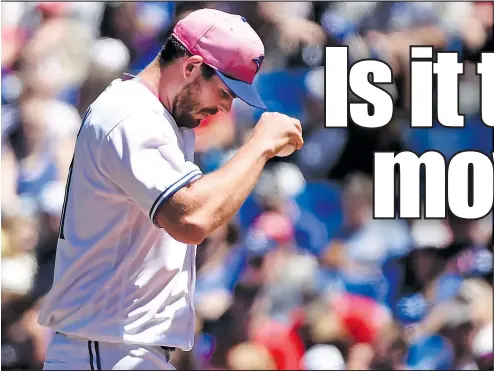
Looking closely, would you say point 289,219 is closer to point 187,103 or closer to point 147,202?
point 187,103

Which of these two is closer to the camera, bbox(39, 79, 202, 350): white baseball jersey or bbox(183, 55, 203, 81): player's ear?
bbox(39, 79, 202, 350): white baseball jersey

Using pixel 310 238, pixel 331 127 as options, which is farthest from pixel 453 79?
pixel 310 238

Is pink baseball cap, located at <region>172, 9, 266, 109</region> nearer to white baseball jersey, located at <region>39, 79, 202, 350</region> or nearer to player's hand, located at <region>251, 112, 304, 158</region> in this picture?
player's hand, located at <region>251, 112, 304, 158</region>

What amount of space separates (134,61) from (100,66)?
0.50 ft

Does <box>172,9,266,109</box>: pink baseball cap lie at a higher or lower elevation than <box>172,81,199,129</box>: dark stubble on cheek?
higher

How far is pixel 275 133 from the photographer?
2.15 metres

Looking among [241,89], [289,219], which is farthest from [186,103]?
[289,219]

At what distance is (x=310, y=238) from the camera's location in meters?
→ 4.41

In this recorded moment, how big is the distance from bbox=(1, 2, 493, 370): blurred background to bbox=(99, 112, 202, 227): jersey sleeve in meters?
2.32

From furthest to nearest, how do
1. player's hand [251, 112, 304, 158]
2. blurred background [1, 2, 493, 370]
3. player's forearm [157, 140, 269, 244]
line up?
blurred background [1, 2, 493, 370] < player's hand [251, 112, 304, 158] < player's forearm [157, 140, 269, 244]

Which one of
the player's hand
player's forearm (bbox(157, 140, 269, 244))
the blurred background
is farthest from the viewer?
the blurred background

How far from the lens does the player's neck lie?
2.20m

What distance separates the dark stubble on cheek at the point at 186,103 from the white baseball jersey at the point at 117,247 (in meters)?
Answer: 0.05

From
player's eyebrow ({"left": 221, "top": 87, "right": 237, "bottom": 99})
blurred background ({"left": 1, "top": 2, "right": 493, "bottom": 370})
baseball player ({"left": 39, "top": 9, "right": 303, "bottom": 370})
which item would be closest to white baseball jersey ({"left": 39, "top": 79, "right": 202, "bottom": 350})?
baseball player ({"left": 39, "top": 9, "right": 303, "bottom": 370})
